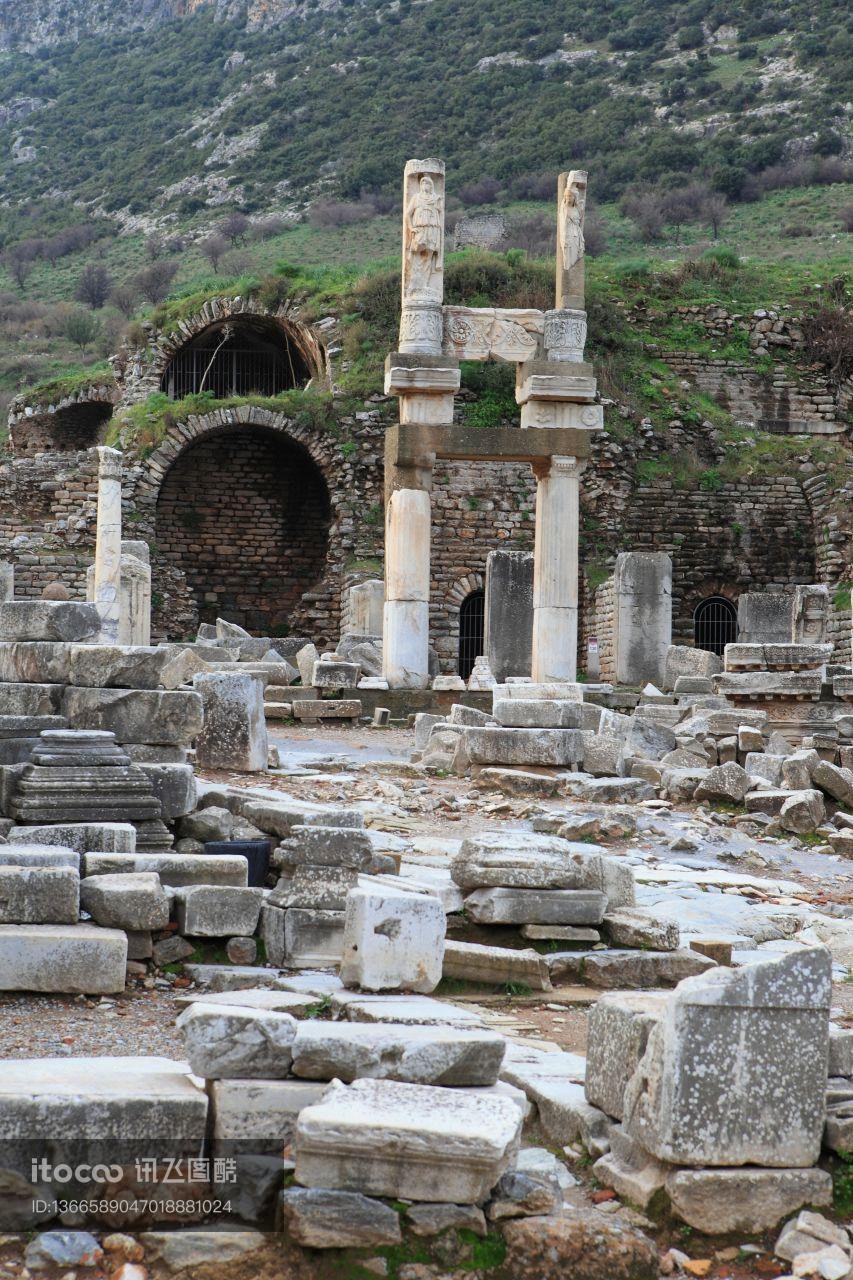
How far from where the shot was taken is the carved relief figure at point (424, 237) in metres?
19.5

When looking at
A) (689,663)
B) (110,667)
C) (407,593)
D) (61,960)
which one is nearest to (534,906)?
(61,960)

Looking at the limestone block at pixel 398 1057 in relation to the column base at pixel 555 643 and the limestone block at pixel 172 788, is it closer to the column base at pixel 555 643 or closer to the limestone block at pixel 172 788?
the limestone block at pixel 172 788

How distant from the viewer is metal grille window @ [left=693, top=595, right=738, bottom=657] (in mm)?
29188

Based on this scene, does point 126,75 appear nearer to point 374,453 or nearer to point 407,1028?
point 374,453

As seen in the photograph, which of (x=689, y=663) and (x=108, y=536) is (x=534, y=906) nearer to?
(x=108, y=536)

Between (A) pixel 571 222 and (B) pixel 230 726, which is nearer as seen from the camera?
(B) pixel 230 726

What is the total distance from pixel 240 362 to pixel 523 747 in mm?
21599

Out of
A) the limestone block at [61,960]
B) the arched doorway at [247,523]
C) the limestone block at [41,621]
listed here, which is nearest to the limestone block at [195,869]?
the limestone block at [61,960]

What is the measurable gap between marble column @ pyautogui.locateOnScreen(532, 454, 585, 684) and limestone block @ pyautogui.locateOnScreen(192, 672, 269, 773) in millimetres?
7730

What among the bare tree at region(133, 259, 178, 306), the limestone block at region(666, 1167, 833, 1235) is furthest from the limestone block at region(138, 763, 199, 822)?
the bare tree at region(133, 259, 178, 306)

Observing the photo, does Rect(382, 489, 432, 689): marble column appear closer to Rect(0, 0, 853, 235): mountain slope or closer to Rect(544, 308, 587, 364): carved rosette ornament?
Rect(544, 308, 587, 364): carved rosette ornament

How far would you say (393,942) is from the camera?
637 centimetres

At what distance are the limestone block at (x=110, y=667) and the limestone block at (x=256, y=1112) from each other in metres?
5.43

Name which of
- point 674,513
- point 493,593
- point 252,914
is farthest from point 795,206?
point 252,914
